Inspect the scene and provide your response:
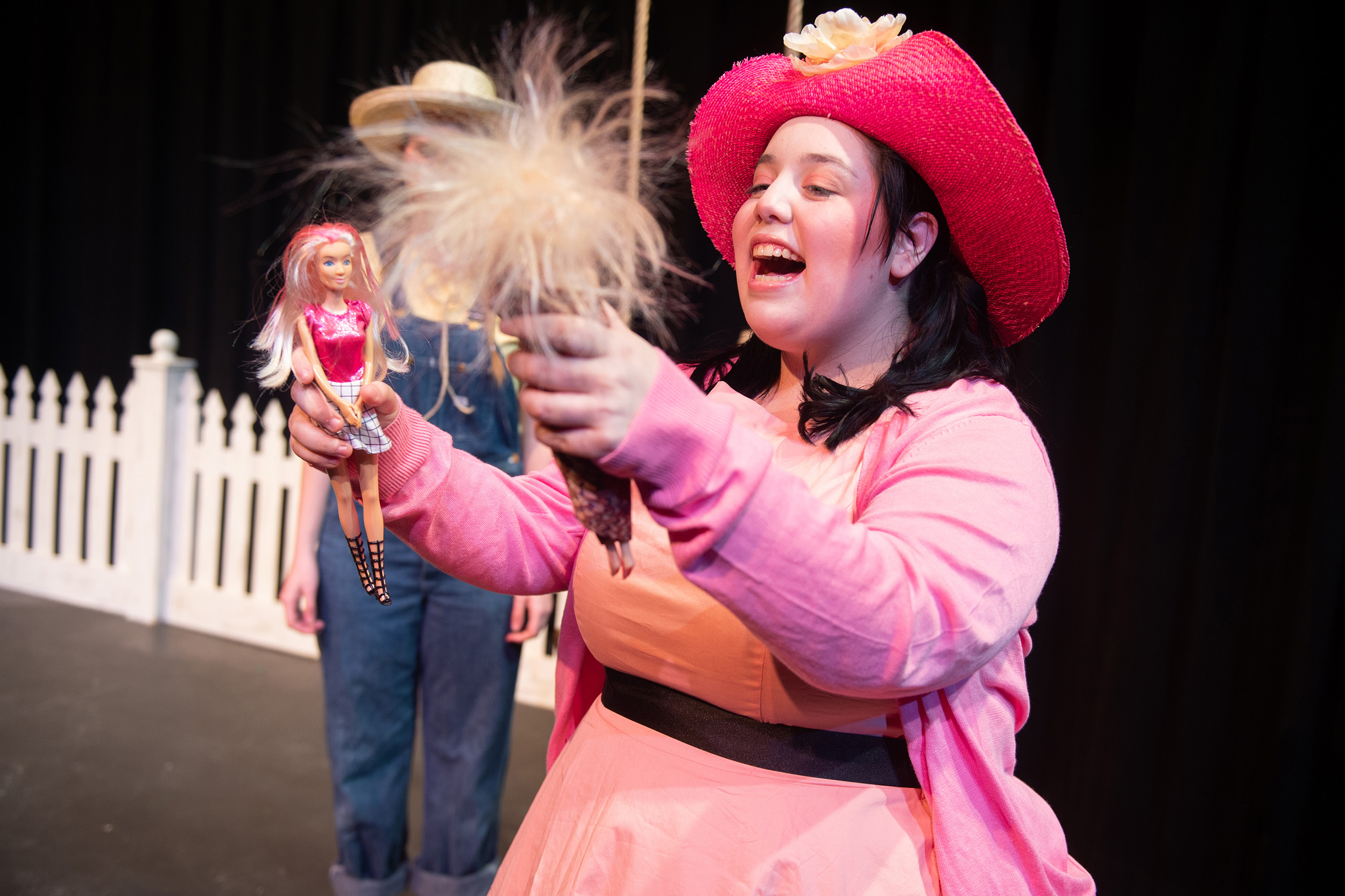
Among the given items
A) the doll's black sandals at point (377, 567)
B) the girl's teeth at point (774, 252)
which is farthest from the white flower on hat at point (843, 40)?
the doll's black sandals at point (377, 567)

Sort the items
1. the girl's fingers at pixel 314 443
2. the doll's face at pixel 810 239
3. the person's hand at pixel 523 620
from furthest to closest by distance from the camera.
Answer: the person's hand at pixel 523 620
the doll's face at pixel 810 239
the girl's fingers at pixel 314 443

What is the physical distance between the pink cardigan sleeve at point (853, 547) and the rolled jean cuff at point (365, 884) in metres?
1.60

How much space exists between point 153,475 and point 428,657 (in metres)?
2.51

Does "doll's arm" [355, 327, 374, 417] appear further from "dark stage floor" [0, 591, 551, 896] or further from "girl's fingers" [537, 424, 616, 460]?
"dark stage floor" [0, 591, 551, 896]

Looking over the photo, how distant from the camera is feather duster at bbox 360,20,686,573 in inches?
23.1

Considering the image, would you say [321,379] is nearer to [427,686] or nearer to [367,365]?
[367,365]

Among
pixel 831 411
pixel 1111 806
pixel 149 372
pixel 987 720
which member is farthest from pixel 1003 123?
pixel 149 372

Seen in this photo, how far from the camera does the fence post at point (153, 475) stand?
371 cm

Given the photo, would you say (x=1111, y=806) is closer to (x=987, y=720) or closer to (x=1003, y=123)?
(x=987, y=720)

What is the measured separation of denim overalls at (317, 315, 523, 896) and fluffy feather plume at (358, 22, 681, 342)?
1.05 metres

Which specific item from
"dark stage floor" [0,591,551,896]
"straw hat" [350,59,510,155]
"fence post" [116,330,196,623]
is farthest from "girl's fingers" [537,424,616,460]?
"fence post" [116,330,196,623]

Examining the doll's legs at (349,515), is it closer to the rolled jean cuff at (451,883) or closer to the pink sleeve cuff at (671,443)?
the pink sleeve cuff at (671,443)

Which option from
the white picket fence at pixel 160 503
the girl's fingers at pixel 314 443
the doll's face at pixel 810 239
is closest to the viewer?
the girl's fingers at pixel 314 443

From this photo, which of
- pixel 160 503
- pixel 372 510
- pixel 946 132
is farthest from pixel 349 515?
pixel 160 503
